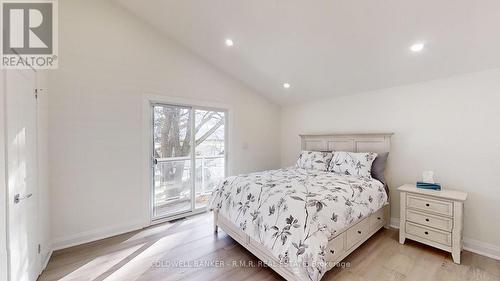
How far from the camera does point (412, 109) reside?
2799mm

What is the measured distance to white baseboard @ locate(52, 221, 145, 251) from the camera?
7.73 ft

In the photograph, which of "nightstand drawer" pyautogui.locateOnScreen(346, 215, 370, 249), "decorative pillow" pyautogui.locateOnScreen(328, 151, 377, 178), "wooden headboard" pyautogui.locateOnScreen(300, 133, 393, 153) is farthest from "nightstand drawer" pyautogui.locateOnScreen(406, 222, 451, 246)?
"wooden headboard" pyautogui.locateOnScreen(300, 133, 393, 153)

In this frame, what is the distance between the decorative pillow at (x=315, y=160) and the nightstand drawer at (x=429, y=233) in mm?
1231

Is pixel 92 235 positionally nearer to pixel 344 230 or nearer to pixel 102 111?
pixel 102 111

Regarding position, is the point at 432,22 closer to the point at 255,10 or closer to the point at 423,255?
the point at 255,10

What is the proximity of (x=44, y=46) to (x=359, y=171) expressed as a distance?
4092mm

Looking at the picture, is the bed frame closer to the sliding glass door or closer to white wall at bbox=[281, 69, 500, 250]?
white wall at bbox=[281, 69, 500, 250]

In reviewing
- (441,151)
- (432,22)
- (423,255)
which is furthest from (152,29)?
(423,255)

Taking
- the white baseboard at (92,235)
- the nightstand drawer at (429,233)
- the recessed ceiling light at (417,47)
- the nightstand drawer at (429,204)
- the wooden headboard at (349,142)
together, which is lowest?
the white baseboard at (92,235)

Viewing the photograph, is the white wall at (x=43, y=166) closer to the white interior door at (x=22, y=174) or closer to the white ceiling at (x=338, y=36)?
the white interior door at (x=22, y=174)

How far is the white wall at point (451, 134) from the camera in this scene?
2.24 metres

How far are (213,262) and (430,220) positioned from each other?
244 centimetres

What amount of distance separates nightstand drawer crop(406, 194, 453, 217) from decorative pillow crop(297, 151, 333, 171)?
3.66 feet

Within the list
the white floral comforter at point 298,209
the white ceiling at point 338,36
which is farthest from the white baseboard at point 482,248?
the white ceiling at point 338,36
